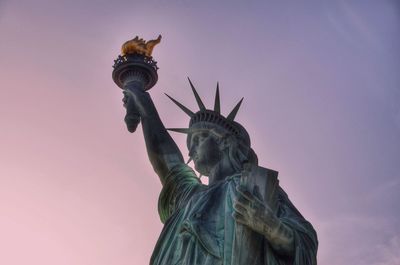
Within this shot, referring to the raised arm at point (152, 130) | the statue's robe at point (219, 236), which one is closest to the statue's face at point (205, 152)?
the statue's robe at point (219, 236)

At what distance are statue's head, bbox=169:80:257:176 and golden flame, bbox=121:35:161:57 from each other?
2199mm

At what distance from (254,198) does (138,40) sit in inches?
215

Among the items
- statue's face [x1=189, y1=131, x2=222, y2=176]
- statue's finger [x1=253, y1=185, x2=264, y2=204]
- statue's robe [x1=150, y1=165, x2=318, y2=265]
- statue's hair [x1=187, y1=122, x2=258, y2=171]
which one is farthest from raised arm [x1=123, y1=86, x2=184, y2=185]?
statue's finger [x1=253, y1=185, x2=264, y2=204]

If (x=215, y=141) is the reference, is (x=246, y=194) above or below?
below

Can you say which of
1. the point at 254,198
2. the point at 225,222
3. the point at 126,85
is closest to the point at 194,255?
the point at 225,222

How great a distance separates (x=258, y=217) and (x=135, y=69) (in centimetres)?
503

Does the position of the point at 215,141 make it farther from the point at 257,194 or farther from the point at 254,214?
the point at 254,214

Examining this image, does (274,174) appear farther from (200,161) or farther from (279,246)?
(200,161)

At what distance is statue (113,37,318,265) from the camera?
6.55m

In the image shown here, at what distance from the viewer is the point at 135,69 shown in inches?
429

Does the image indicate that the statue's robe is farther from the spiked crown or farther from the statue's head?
the spiked crown

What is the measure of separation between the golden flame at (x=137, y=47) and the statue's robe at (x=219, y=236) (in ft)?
10.9

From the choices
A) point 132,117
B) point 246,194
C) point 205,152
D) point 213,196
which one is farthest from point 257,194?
point 132,117

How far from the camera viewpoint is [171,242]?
7.68 metres
